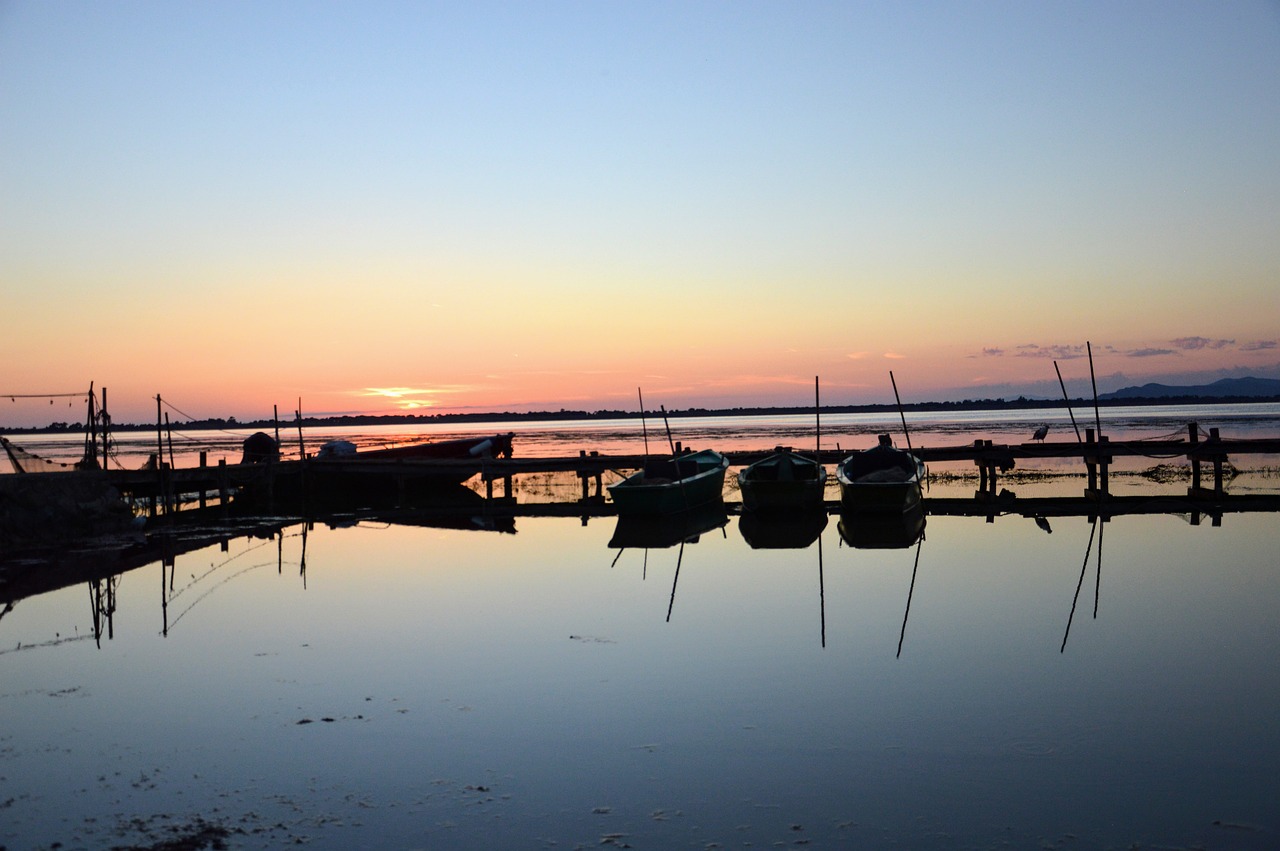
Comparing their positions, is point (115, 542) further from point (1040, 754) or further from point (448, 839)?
point (1040, 754)

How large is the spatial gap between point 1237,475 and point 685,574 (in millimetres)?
26219

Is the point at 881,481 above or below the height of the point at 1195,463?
above

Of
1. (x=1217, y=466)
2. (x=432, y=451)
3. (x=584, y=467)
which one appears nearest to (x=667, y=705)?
(x=584, y=467)

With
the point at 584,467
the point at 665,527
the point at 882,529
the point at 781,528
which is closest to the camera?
the point at 882,529

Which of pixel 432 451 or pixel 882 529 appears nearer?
pixel 882 529

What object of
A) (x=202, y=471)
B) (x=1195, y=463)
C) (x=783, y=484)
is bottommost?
(x=1195, y=463)

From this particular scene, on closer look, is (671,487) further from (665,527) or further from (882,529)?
(882,529)

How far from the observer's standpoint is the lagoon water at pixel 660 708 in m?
6.25

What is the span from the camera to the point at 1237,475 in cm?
3356

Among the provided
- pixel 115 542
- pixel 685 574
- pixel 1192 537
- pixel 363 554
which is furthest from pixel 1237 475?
pixel 115 542

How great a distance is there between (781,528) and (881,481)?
298 centimetres

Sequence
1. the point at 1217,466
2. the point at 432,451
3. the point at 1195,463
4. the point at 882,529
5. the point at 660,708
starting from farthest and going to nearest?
the point at 432,451 → the point at 1195,463 → the point at 1217,466 → the point at 882,529 → the point at 660,708

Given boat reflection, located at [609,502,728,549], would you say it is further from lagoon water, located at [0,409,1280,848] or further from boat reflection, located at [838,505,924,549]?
lagoon water, located at [0,409,1280,848]

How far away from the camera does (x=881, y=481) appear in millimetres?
23047
